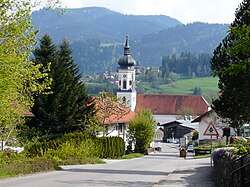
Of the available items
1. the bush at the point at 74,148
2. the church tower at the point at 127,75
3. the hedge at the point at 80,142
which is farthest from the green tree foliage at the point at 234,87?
the church tower at the point at 127,75

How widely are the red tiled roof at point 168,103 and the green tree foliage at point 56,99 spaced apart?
111 meters

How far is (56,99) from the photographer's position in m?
47.8

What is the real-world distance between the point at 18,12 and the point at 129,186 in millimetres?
7606

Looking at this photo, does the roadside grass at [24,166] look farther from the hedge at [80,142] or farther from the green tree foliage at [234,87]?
the green tree foliage at [234,87]

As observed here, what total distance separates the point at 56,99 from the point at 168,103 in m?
121

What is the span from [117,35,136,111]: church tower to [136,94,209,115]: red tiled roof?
666 inches

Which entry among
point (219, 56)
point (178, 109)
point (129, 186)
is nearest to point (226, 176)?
point (129, 186)

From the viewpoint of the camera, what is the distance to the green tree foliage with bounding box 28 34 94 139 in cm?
4828

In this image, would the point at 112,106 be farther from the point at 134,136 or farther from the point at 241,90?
the point at 241,90

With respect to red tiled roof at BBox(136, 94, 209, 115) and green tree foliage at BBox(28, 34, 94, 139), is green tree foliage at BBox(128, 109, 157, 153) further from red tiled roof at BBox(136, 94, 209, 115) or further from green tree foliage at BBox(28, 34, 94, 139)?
red tiled roof at BBox(136, 94, 209, 115)

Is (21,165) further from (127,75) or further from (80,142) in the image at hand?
(127,75)

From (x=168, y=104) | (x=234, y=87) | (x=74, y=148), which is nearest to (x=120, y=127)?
(x=74, y=148)

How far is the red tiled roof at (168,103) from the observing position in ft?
534

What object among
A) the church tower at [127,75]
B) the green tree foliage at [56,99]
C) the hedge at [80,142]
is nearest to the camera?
the hedge at [80,142]
